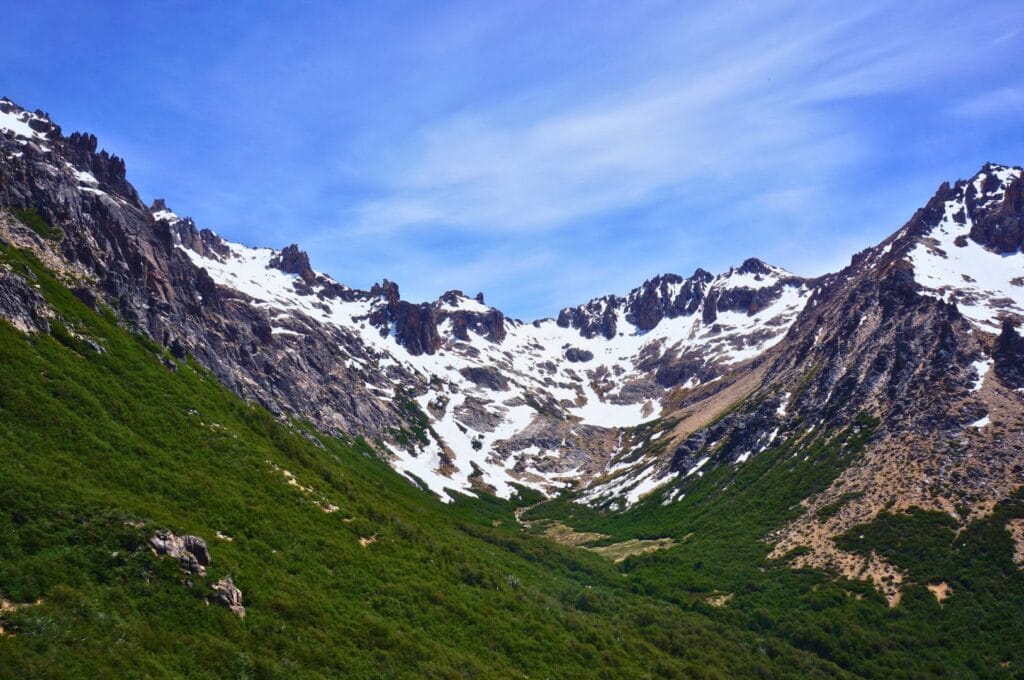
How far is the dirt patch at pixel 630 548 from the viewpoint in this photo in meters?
125

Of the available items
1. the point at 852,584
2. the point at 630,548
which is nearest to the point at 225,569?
the point at 852,584

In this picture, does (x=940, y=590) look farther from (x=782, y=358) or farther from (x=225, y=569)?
(x=782, y=358)

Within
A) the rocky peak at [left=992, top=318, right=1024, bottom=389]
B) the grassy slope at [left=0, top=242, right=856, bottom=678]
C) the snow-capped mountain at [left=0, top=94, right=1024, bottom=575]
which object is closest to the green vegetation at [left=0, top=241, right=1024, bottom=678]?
the grassy slope at [left=0, top=242, right=856, bottom=678]

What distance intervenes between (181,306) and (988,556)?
15206 centimetres

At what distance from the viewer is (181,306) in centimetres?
12975

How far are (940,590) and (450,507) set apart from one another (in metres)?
101

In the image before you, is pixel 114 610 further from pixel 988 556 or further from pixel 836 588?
pixel 988 556

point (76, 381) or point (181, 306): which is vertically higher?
point (181, 306)

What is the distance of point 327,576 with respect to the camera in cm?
5328

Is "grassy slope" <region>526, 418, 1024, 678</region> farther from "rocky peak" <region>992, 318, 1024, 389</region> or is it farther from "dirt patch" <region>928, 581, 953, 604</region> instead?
"rocky peak" <region>992, 318, 1024, 389</region>

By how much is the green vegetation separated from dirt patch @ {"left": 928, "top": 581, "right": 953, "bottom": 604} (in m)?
1.04

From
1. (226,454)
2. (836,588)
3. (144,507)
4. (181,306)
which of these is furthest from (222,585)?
(181,306)

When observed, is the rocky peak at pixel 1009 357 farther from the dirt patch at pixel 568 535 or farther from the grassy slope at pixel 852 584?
the dirt patch at pixel 568 535

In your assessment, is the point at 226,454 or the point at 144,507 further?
the point at 226,454
